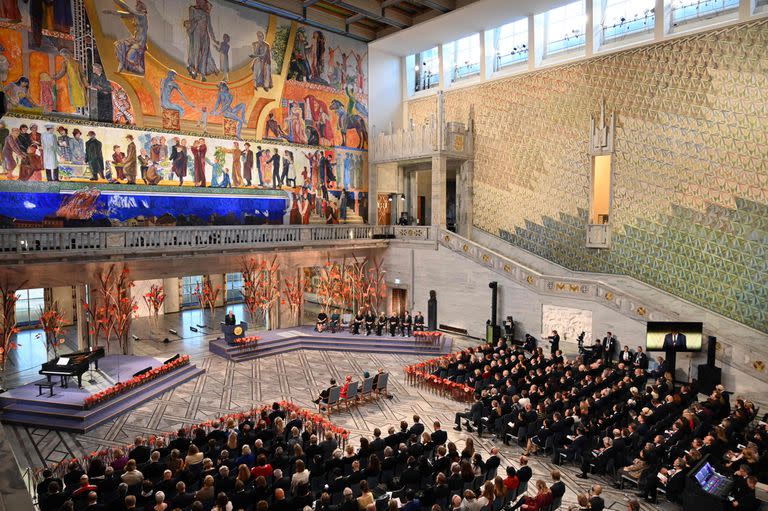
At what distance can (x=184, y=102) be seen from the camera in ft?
64.5

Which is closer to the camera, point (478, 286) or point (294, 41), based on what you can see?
point (478, 286)

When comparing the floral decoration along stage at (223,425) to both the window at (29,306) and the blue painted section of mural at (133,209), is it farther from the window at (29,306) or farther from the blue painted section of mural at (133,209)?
the window at (29,306)

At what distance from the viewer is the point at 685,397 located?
40.1 ft

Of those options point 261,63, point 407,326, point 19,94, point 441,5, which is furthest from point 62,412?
point 441,5

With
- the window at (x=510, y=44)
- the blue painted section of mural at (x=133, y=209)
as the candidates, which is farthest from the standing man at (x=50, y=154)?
the window at (x=510, y=44)

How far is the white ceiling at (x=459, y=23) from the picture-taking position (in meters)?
20.8

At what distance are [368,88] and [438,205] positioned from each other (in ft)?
24.8

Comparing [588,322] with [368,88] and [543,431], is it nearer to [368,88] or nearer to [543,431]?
[543,431]

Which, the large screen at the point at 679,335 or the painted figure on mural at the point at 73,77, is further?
the painted figure on mural at the point at 73,77

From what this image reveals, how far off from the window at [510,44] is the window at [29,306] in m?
22.6

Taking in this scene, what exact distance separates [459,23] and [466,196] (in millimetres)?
7776

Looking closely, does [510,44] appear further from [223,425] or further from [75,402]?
[75,402]

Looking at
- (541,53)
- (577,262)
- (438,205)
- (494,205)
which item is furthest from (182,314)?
(541,53)

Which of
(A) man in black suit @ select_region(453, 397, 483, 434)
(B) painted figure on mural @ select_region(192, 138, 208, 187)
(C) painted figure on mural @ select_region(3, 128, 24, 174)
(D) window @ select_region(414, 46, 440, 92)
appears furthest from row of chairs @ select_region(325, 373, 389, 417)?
(D) window @ select_region(414, 46, 440, 92)
